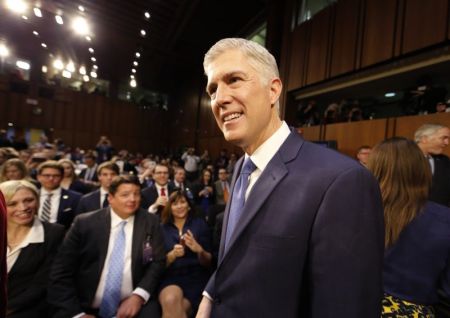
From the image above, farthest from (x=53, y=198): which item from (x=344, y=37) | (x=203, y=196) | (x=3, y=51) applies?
(x=3, y=51)

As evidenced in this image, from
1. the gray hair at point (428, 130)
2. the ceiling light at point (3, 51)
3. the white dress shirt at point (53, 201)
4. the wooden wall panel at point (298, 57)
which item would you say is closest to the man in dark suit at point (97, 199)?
the white dress shirt at point (53, 201)

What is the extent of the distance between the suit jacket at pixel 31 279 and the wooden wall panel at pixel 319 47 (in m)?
5.70

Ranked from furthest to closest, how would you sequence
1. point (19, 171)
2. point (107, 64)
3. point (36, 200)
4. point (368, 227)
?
1. point (107, 64)
2. point (19, 171)
3. point (36, 200)
4. point (368, 227)

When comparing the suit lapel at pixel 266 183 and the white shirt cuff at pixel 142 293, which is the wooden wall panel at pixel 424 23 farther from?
the white shirt cuff at pixel 142 293

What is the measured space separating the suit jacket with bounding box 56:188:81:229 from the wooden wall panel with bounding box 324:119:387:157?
4.73m

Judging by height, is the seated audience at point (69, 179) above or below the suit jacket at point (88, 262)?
above

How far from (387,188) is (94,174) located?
544cm

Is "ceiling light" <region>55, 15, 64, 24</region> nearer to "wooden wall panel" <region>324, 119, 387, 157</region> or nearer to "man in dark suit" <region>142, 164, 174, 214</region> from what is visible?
"man in dark suit" <region>142, 164, 174, 214</region>

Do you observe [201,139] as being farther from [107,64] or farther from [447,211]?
[447,211]

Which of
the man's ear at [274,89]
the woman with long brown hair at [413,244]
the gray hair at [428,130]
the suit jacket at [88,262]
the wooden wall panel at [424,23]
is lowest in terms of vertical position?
the suit jacket at [88,262]

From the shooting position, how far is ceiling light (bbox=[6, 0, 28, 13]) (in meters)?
7.41

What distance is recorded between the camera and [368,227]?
66cm

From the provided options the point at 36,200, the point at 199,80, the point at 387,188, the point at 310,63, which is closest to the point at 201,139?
the point at 199,80

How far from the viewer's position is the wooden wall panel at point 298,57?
20.9ft
